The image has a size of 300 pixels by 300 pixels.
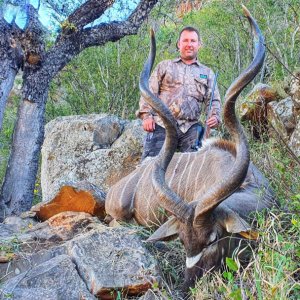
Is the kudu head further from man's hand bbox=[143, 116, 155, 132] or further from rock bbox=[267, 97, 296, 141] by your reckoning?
rock bbox=[267, 97, 296, 141]

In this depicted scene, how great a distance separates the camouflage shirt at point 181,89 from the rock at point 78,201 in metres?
0.75

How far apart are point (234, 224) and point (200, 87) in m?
2.07

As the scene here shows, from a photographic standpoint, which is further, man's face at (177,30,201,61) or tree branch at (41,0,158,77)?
tree branch at (41,0,158,77)

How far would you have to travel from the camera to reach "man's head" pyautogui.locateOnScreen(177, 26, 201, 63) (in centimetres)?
458

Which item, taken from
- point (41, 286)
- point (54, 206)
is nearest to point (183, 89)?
point (54, 206)

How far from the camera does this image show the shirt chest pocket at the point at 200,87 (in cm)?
469

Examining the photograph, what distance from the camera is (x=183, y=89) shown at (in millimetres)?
4648

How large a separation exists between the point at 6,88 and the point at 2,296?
406cm

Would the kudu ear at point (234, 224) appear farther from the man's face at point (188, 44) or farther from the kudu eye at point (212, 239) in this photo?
the man's face at point (188, 44)

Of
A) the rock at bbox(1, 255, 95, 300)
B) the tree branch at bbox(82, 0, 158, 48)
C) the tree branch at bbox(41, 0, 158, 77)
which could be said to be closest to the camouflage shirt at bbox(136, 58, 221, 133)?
the rock at bbox(1, 255, 95, 300)

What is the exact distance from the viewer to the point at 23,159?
657 centimetres

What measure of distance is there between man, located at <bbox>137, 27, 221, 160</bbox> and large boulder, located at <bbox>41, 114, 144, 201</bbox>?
52.2 inches

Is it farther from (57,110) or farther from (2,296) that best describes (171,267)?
(57,110)

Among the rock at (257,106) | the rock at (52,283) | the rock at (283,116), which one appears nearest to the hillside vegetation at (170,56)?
the rock at (257,106)
